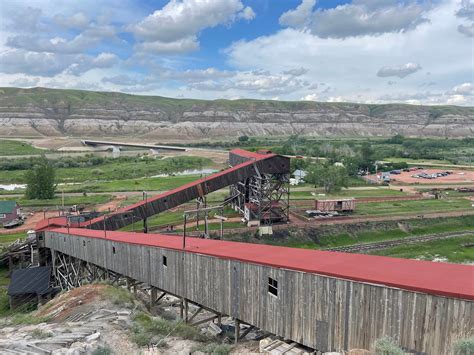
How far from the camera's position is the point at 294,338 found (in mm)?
15008

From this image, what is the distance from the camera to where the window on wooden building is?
620 inches

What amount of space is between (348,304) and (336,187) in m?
65.1

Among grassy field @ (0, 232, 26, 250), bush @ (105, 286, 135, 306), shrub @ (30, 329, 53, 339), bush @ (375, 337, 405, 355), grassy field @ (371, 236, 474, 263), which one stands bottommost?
grassy field @ (371, 236, 474, 263)

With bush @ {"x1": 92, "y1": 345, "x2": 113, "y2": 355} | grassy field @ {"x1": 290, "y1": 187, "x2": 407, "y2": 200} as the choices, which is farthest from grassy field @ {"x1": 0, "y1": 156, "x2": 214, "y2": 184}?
bush @ {"x1": 92, "y1": 345, "x2": 113, "y2": 355}

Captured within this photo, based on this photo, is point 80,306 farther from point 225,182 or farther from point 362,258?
point 225,182

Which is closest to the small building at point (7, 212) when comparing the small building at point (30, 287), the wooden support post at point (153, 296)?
the small building at point (30, 287)

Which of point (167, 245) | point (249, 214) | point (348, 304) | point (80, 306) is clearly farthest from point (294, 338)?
point (249, 214)

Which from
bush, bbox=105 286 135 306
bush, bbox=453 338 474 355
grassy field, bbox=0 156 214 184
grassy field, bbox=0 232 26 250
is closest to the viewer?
bush, bbox=453 338 474 355

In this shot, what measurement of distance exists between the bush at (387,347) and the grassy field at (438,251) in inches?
1411

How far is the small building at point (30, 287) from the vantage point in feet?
108

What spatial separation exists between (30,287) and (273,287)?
27.1 meters

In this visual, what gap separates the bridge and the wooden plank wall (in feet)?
0.10

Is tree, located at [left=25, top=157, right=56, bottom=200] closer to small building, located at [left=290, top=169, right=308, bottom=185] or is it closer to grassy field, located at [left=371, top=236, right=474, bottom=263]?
small building, located at [left=290, top=169, right=308, bottom=185]

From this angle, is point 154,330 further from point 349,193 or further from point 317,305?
point 349,193
